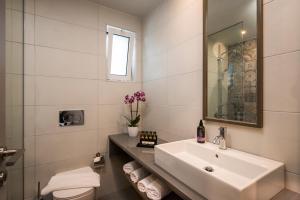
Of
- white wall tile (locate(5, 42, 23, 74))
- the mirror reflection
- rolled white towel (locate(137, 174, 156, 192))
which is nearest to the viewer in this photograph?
white wall tile (locate(5, 42, 23, 74))

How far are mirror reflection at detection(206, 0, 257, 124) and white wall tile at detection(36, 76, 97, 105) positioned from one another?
4.50 ft

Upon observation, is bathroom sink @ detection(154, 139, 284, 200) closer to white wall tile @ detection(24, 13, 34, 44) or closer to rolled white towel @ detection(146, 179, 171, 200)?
rolled white towel @ detection(146, 179, 171, 200)

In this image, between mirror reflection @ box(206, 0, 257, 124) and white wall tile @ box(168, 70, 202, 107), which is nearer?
mirror reflection @ box(206, 0, 257, 124)

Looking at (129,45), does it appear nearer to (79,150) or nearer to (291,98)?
(79,150)

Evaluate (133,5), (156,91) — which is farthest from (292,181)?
(133,5)

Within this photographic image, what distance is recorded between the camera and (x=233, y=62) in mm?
1124

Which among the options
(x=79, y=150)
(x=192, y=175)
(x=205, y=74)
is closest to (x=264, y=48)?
(x=205, y=74)

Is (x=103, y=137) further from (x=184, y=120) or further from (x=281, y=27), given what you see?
(x=281, y=27)

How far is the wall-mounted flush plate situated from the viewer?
176 centimetres

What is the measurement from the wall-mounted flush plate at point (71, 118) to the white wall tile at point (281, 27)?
1.84 metres

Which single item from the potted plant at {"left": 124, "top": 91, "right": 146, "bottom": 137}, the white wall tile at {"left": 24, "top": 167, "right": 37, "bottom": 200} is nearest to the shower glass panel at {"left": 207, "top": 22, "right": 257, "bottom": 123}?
the potted plant at {"left": 124, "top": 91, "right": 146, "bottom": 137}

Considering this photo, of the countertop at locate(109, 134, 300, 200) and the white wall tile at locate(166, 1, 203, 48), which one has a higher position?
the white wall tile at locate(166, 1, 203, 48)

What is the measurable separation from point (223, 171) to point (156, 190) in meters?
0.46

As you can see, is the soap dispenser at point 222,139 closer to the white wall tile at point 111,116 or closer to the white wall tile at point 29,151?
the white wall tile at point 111,116
